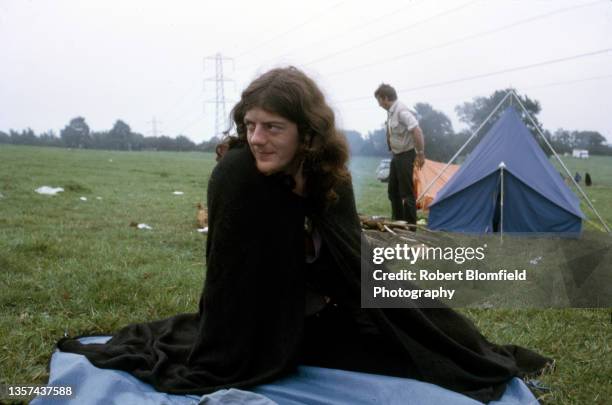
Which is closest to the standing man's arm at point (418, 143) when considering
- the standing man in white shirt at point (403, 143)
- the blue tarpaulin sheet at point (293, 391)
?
the standing man in white shirt at point (403, 143)

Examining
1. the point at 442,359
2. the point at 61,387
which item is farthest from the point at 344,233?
the point at 61,387

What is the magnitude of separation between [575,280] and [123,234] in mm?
4516

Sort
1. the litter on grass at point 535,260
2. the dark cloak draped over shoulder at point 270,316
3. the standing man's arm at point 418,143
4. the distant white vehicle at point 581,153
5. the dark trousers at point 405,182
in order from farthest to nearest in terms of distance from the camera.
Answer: the distant white vehicle at point 581,153, the dark trousers at point 405,182, the standing man's arm at point 418,143, the litter on grass at point 535,260, the dark cloak draped over shoulder at point 270,316

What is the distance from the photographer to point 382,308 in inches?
100

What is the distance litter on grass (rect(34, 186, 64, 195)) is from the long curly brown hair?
28.6ft

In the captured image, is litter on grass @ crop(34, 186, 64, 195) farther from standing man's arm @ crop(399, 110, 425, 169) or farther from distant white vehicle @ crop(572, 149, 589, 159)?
distant white vehicle @ crop(572, 149, 589, 159)

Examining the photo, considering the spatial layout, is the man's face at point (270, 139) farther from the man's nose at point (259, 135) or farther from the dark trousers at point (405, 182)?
the dark trousers at point (405, 182)

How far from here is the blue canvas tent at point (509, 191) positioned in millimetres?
6504

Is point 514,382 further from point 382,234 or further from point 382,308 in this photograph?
point 382,234

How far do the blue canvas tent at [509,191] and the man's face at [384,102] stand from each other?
120cm

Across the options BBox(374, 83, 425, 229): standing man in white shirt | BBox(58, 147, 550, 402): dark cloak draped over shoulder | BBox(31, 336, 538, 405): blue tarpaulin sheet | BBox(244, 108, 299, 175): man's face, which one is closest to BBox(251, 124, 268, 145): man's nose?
BBox(244, 108, 299, 175): man's face

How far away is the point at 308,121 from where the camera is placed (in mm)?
2400

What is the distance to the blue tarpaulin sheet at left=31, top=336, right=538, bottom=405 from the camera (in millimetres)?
2283

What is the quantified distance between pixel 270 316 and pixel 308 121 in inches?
34.1
